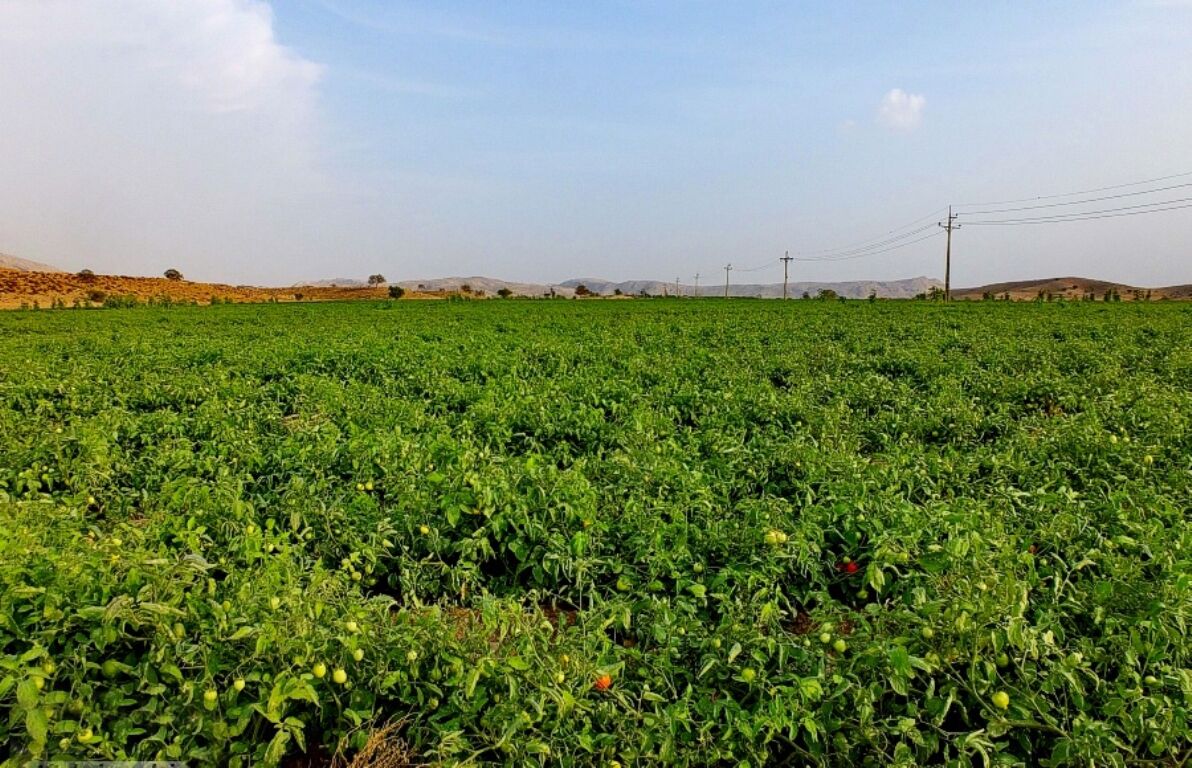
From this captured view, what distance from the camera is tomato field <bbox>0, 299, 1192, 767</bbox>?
7.86 ft

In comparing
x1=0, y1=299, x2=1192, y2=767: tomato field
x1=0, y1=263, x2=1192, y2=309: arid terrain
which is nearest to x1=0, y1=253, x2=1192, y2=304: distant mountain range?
x1=0, y1=263, x2=1192, y2=309: arid terrain

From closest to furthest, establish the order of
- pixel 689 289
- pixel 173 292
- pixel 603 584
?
1. pixel 603 584
2. pixel 173 292
3. pixel 689 289

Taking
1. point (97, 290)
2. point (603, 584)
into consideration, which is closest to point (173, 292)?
point (97, 290)

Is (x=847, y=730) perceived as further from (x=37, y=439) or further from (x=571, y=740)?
(x=37, y=439)

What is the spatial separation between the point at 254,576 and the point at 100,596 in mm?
645

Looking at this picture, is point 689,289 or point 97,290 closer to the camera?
point 97,290

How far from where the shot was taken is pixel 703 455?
229 inches

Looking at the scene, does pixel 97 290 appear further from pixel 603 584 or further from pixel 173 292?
pixel 603 584

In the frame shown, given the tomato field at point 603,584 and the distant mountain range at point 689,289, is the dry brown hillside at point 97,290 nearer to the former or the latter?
the distant mountain range at point 689,289

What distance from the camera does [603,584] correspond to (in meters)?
3.80

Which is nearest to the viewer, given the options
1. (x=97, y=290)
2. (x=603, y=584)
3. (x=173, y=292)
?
(x=603, y=584)

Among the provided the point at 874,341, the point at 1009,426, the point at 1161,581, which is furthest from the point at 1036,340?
the point at 1161,581

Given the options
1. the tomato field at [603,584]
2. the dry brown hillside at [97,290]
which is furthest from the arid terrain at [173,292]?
the tomato field at [603,584]

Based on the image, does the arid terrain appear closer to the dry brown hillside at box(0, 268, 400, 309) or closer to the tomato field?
the dry brown hillside at box(0, 268, 400, 309)
